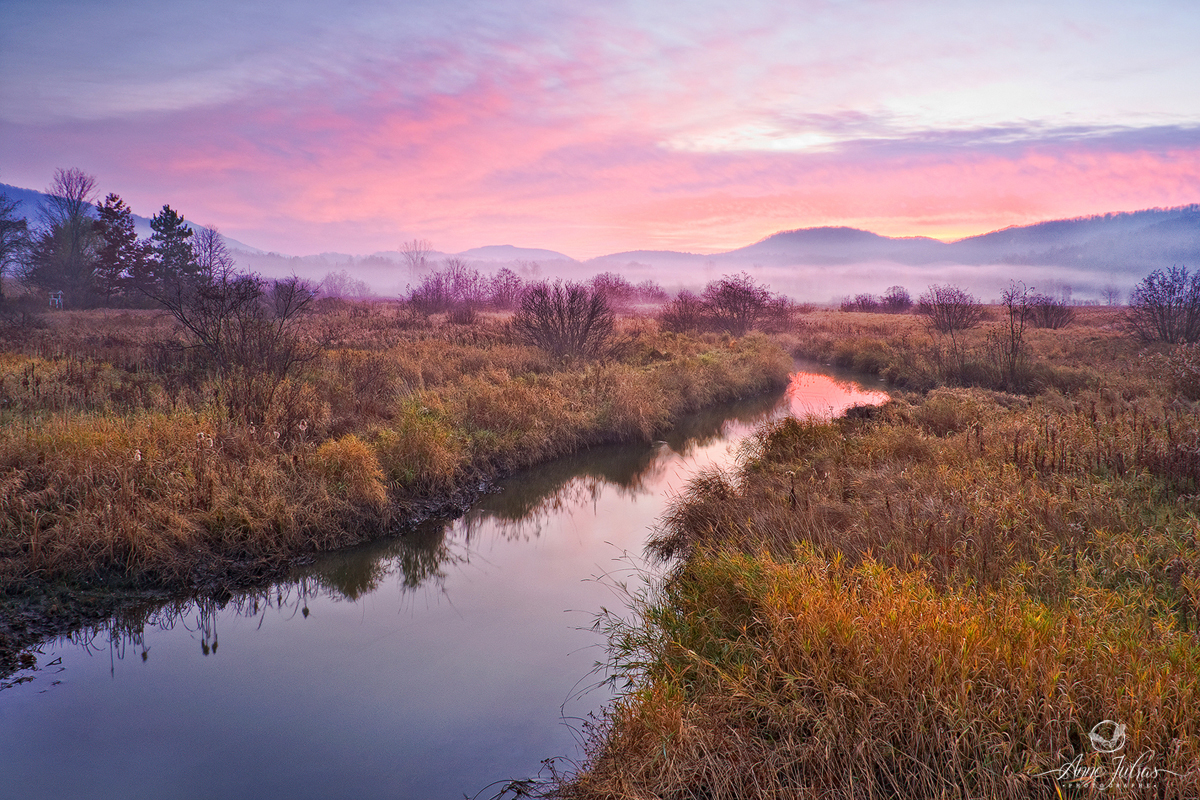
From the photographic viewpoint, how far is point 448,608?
6859 mm

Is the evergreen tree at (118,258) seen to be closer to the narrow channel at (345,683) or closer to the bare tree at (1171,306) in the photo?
the narrow channel at (345,683)

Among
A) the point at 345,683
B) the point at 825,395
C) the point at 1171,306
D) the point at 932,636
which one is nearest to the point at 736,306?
the point at 825,395

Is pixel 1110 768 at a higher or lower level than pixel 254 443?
lower

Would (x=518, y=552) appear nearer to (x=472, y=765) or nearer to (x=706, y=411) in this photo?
(x=472, y=765)

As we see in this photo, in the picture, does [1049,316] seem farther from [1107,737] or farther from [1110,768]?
[1110,768]

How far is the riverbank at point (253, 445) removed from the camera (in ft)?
21.8

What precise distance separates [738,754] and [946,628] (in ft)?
4.82

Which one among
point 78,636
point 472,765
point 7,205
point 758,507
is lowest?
point 472,765

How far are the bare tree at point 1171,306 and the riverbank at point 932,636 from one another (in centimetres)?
1427

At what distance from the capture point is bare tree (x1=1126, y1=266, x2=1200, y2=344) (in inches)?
704

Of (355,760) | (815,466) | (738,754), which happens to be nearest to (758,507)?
(815,466)

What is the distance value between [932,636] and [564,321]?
56.8 feet

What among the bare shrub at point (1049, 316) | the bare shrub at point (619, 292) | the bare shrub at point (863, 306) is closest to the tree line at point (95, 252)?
the bare shrub at point (619, 292)

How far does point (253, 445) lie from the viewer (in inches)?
341
